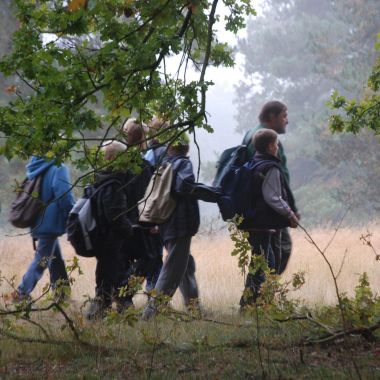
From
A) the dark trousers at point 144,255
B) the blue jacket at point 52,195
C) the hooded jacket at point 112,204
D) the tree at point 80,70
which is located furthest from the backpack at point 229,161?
the tree at point 80,70

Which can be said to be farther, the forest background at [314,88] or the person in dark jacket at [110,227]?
the forest background at [314,88]

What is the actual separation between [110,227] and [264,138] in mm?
1512

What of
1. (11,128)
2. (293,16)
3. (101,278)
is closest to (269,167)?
(101,278)

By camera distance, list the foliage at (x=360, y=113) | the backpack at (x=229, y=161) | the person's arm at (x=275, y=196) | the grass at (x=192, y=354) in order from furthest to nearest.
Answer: the backpack at (x=229, y=161) < the person's arm at (x=275, y=196) < the foliage at (x=360, y=113) < the grass at (x=192, y=354)

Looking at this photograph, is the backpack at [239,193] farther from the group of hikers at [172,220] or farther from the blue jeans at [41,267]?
the blue jeans at [41,267]

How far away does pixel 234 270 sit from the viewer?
9.72 metres

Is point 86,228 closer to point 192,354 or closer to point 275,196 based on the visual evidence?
point 275,196

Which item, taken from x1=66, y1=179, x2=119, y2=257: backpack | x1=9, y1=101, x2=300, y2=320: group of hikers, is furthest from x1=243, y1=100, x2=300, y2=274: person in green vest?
x1=66, y1=179, x2=119, y2=257: backpack

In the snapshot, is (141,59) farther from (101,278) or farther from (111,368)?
(101,278)

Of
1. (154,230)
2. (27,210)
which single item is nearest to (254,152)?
(154,230)

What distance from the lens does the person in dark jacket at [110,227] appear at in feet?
17.8

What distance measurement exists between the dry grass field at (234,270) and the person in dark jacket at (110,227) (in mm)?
719

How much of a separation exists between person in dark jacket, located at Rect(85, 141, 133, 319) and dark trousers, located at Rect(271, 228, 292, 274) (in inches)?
51.8

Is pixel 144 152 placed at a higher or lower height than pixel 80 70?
lower
